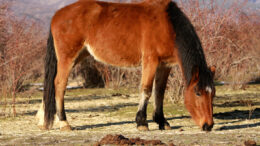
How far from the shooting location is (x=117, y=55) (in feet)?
26.4

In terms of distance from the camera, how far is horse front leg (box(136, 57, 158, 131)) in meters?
7.48

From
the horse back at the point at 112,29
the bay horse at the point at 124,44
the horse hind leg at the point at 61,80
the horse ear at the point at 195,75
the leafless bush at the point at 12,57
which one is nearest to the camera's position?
the horse ear at the point at 195,75

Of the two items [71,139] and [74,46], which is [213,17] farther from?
[71,139]

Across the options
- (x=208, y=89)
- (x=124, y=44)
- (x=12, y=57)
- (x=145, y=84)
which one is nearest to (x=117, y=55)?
(x=124, y=44)

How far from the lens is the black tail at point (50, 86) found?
26.5ft

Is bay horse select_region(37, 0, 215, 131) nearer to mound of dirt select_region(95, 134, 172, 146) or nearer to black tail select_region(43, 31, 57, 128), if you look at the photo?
black tail select_region(43, 31, 57, 128)

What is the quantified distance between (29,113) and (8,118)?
79 centimetres

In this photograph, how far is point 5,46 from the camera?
47.1ft

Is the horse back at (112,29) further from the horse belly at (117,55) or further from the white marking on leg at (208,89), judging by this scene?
the white marking on leg at (208,89)

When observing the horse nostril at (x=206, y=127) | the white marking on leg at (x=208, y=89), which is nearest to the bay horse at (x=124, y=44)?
the white marking on leg at (x=208, y=89)

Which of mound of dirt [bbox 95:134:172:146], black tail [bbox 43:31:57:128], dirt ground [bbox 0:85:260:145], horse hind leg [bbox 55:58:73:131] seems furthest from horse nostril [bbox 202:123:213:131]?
black tail [bbox 43:31:57:128]

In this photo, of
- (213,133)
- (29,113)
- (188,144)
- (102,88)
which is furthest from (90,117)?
(102,88)

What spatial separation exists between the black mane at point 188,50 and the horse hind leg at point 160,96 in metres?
0.77

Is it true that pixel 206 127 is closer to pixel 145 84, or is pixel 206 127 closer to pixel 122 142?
pixel 145 84
